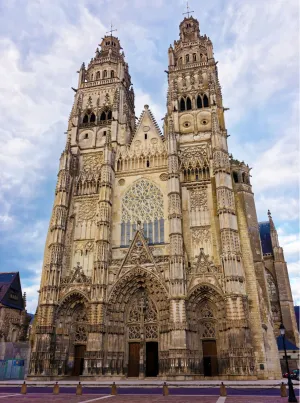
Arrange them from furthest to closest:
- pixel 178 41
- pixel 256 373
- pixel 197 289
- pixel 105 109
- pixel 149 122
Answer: pixel 178 41 < pixel 105 109 < pixel 149 122 < pixel 197 289 < pixel 256 373

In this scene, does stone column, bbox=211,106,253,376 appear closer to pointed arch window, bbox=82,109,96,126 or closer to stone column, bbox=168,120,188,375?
stone column, bbox=168,120,188,375

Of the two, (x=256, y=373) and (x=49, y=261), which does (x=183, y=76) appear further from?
(x=256, y=373)

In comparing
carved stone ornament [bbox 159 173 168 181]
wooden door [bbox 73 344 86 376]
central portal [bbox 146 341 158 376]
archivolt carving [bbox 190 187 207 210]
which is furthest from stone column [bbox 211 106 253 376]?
wooden door [bbox 73 344 86 376]

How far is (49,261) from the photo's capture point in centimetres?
2859

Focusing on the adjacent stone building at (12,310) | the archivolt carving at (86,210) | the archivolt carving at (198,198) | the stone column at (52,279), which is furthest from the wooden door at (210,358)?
the adjacent stone building at (12,310)

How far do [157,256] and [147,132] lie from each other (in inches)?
529

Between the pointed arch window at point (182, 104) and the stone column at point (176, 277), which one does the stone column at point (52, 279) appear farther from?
the pointed arch window at point (182, 104)

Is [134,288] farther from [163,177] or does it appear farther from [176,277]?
[163,177]

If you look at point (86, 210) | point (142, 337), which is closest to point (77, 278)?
point (86, 210)

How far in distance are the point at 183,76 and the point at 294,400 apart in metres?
33.7

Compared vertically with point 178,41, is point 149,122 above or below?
below

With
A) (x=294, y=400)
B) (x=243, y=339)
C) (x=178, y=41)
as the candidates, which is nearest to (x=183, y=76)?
(x=178, y=41)

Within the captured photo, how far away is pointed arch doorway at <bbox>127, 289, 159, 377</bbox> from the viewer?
2581 centimetres

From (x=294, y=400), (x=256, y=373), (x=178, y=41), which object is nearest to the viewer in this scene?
(x=294, y=400)
